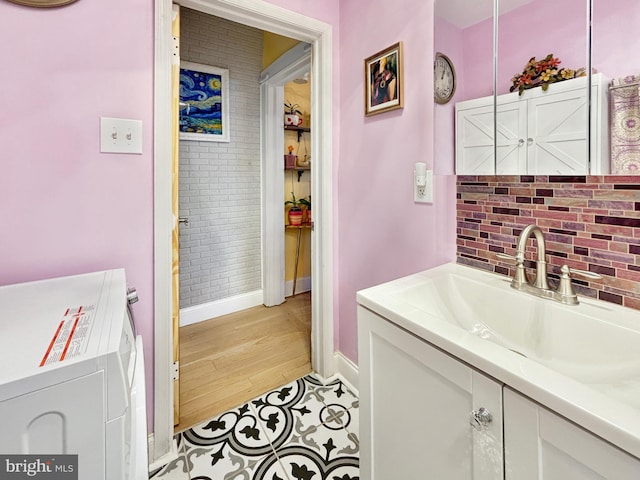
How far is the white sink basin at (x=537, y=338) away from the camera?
52 centimetres

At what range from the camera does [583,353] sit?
2.72ft

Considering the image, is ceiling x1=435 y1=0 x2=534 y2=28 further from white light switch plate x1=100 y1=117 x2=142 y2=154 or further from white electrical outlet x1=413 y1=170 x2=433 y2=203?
white light switch plate x1=100 y1=117 x2=142 y2=154

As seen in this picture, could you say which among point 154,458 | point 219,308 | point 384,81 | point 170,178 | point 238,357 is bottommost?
point 154,458

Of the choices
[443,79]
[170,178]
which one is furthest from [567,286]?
[170,178]

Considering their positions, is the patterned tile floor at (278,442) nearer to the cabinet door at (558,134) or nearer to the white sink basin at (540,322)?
the white sink basin at (540,322)

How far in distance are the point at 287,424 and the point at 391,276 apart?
93cm

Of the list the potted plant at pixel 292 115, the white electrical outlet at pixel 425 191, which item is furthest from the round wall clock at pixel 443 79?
the potted plant at pixel 292 115

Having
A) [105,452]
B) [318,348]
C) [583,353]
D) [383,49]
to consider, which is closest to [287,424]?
[318,348]

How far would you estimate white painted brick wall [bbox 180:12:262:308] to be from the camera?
106 inches

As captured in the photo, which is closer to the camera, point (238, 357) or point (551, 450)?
point (551, 450)

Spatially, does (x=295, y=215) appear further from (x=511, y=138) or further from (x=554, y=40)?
(x=554, y=40)

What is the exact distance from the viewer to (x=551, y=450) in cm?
55

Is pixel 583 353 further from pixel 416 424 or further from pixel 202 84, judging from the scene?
pixel 202 84

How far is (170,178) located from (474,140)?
1.25 meters
